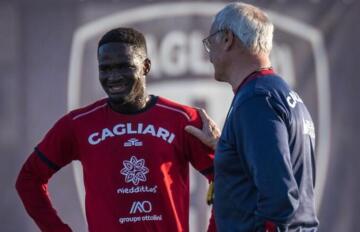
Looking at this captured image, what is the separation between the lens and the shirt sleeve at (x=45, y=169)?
12.9 ft

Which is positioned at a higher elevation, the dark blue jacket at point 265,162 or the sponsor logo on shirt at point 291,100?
the sponsor logo on shirt at point 291,100

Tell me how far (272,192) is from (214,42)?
614 millimetres

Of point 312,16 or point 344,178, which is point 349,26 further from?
point 344,178

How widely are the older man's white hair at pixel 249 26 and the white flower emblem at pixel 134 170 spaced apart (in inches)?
33.8

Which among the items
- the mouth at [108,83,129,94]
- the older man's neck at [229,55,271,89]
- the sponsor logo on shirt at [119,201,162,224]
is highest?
the older man's neck at [229,55,271,89]

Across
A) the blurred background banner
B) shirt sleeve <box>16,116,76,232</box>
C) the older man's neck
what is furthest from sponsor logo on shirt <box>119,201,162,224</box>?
the blurred background banner

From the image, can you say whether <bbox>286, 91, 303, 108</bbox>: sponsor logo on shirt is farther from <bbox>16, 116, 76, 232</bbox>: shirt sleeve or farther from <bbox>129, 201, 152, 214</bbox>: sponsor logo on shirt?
<bbox>16, 116, 76, 232</bbox>: shirt sleeve

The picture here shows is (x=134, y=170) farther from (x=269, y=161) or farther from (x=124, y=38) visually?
(x=269, y=161)

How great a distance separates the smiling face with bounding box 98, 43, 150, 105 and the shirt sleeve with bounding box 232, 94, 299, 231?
3.17 ft

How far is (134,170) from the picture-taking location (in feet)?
12.5

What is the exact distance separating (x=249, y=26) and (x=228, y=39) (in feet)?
0.30

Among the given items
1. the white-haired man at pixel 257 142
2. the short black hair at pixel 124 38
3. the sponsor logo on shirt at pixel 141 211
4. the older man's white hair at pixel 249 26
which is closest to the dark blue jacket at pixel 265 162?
the white-haired man at pixel 257 142

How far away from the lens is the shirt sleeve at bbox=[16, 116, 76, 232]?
154 inches

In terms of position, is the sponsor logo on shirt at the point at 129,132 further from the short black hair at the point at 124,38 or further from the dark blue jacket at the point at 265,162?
the dark blue jacket at the point at 265,162
